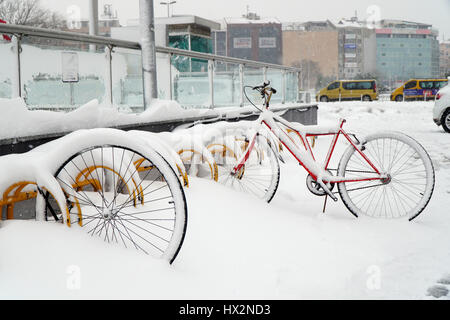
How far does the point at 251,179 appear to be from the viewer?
17.1 feet

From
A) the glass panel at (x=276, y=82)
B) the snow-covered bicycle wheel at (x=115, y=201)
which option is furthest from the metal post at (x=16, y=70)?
the glass panel at (x=276, y=82)

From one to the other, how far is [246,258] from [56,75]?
2.47 meters

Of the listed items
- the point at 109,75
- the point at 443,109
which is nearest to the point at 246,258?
the point at 109,75

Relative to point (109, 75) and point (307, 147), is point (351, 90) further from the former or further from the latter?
→ point (307, 147)

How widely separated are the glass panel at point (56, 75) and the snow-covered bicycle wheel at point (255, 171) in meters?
1.40

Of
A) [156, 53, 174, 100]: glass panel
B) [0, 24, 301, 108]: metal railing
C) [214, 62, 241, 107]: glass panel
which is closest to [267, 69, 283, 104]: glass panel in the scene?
[0, 24, 301, 108]: metal railing

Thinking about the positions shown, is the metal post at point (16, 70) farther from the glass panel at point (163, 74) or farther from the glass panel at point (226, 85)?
the glass panel at point (226, 85)

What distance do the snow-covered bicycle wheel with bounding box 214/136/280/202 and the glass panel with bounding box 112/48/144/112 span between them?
3.89 feet

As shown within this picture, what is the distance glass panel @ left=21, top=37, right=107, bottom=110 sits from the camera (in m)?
4.33

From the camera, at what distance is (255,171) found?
511 cm

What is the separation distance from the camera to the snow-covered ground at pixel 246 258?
2623mm

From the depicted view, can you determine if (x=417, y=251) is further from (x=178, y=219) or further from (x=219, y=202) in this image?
(x=178, y=219)
